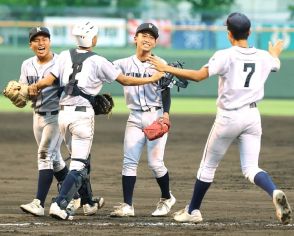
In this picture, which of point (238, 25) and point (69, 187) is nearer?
point (238, 25)

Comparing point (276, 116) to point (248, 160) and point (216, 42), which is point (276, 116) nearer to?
point (216, 42)

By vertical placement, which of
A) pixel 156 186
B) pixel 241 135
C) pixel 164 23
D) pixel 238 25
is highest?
pixel 238 25

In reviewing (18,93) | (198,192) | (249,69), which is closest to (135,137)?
(198,192)

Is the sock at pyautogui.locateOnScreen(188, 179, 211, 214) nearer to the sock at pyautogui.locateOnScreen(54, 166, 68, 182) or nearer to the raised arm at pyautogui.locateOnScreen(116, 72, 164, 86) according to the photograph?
the raised arm at pyautogui.locateOnScreen(116, 72, 164, 86)

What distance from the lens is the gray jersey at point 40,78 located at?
34.4 feet

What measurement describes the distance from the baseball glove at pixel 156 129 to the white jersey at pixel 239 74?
0.94m

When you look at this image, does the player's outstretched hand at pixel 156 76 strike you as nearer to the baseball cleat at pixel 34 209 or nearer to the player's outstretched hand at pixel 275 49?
the player's outstretched hand at pixel 275 49

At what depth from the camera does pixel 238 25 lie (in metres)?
9.27

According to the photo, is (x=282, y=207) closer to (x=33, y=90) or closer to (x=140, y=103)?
(x=140, y=103)

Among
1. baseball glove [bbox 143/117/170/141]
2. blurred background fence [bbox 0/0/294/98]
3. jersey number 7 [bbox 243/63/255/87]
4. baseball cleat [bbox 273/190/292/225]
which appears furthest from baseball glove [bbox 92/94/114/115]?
blurred background fence [bbox 0/0/294/98]

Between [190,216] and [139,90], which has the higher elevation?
→ [139,90]

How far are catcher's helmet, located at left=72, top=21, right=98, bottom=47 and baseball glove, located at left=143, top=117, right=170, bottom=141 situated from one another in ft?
3.21

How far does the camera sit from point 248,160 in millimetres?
9438

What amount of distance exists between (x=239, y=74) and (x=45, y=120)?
218 centimetres
